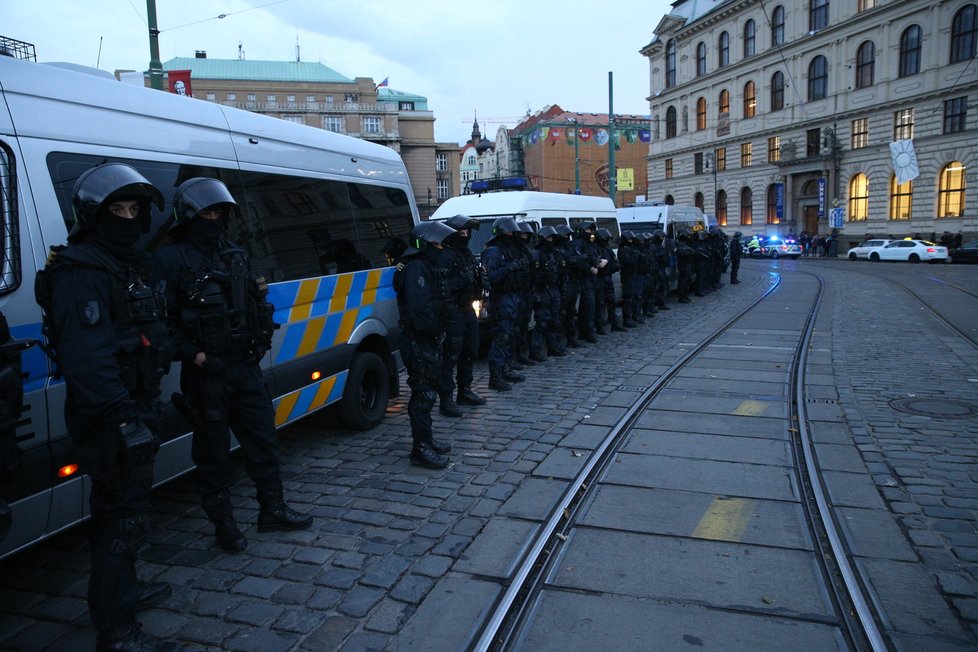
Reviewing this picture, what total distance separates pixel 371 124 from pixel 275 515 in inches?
2703

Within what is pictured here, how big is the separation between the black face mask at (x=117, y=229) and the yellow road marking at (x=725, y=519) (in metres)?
3.49

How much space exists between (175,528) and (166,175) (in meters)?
2.23

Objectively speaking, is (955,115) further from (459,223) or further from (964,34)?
(459,223)

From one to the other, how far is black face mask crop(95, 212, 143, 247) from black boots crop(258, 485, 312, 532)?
1793 millimetres

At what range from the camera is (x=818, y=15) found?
146 ft

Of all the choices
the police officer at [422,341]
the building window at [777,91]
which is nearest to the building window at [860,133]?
the building window at [777,91]

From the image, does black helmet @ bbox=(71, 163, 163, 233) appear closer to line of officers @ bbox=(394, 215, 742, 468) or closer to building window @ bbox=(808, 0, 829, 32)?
line of officers @ bbox=(394, 215, 742, 468)

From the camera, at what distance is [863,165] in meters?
42.2

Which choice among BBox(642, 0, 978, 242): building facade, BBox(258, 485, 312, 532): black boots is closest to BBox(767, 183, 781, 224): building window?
BBox(642, 0, 978, 242): building facade

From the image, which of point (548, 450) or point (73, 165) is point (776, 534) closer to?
point (548, 450)

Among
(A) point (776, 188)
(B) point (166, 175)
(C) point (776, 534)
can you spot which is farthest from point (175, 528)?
(A) point (776, 188)

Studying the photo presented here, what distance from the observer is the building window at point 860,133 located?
42000 millimetres

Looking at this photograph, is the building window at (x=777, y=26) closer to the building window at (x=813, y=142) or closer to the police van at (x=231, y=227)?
the building window at (x=813, y=142)

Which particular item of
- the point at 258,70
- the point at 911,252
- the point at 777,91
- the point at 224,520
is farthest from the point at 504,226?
the point at 258,70
